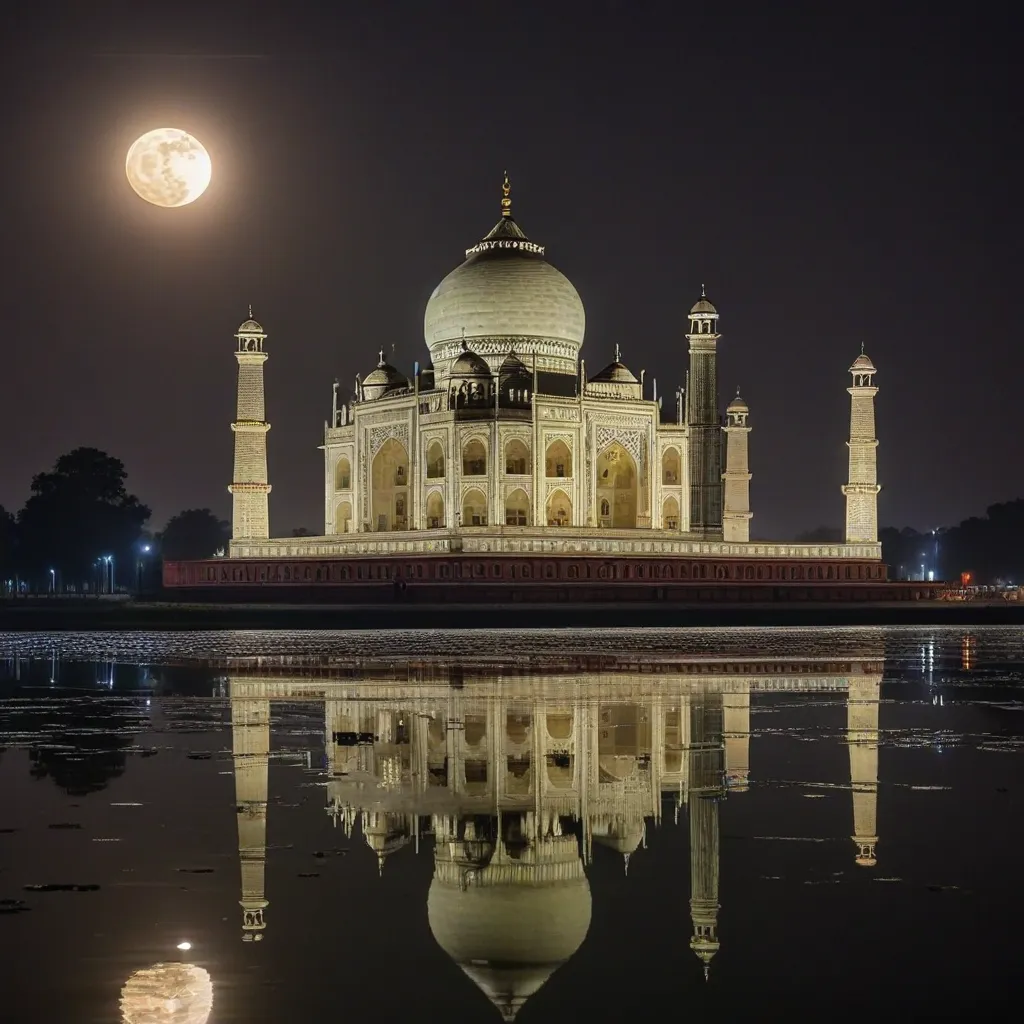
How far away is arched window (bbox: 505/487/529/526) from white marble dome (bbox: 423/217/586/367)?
15.0 ft

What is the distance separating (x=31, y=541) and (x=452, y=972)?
55379mm

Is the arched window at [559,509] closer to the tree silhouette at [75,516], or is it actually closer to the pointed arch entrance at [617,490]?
the pointed arch entrance at [617,490]

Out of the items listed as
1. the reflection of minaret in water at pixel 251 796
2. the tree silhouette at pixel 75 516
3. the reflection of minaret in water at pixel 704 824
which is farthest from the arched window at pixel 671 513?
the reflection of minaret in water at pixel 704 824

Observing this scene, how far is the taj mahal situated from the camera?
44.5 metres

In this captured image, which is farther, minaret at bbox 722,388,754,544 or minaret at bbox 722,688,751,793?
minaret at bbox 722,388,754,544

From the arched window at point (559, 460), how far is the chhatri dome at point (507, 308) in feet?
9.25

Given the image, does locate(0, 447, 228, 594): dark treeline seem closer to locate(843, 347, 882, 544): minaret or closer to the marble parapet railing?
the marble parapet railing

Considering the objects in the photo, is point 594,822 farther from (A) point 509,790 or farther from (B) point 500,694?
(B) point 500,694

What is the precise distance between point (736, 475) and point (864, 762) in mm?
42651

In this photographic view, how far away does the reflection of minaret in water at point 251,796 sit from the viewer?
5.53m

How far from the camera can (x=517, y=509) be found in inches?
1788

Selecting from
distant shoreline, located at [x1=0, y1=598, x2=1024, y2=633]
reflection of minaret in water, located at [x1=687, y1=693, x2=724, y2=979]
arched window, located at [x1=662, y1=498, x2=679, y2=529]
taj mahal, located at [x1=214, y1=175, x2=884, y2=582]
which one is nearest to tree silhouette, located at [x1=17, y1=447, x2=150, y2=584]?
taj mahal, located at [x1=214, y1=175, x2=884, y2=582]

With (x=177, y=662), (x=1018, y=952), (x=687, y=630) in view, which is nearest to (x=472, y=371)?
(x=687, y=630)

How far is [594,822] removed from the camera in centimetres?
726
